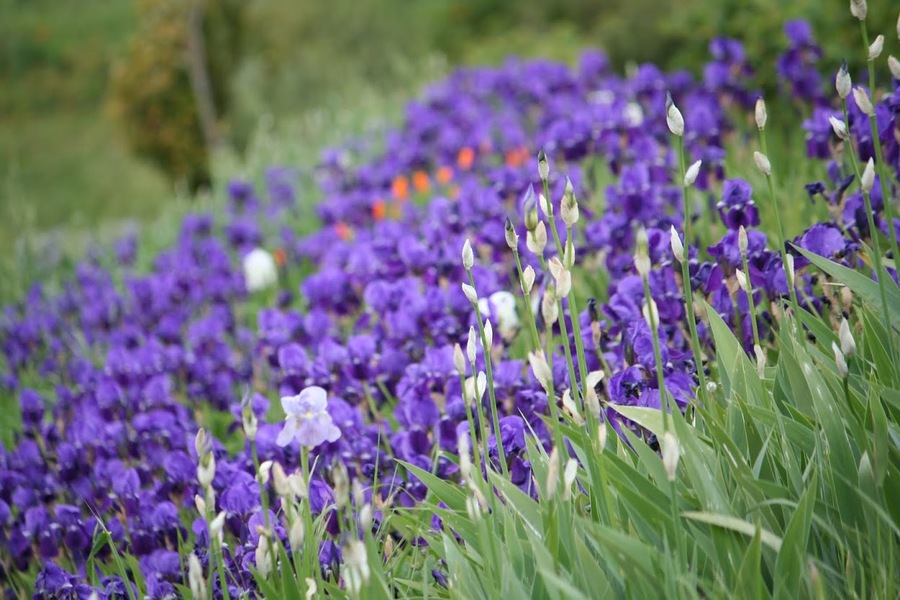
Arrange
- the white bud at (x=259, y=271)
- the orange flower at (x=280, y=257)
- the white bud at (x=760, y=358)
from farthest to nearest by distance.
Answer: the orange flower at (x=280, y=257), the white bud at (x=259, y=271), the white bud at (x=760, y=358)

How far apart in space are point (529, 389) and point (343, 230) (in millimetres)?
3338

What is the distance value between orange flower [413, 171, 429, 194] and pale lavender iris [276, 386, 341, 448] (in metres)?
4.47

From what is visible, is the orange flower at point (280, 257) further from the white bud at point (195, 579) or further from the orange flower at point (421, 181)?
the white bud at point (195, 579)

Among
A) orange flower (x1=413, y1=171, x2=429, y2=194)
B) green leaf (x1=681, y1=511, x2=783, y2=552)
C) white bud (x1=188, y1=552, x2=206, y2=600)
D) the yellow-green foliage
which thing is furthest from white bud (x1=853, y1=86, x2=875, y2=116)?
the yellow-green foliage

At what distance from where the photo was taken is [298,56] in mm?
13648

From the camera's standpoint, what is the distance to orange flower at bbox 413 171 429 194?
245 inches

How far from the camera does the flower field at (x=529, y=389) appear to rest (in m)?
1.69

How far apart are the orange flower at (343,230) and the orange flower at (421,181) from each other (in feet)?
2.26

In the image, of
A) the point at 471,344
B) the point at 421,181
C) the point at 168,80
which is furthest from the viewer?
the point at 168,80

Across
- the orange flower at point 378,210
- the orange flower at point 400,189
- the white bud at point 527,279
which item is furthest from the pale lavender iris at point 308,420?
the orange flower at point 400,189

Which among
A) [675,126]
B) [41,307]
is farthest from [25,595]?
[41,307]

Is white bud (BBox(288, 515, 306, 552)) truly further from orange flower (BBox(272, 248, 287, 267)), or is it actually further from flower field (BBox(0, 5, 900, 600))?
orange flower (BBox(272, 248, 287, 267))

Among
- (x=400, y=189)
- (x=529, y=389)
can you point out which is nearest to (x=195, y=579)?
(x=529, y=389)

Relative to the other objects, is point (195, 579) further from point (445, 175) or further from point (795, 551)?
point (445, 175)
